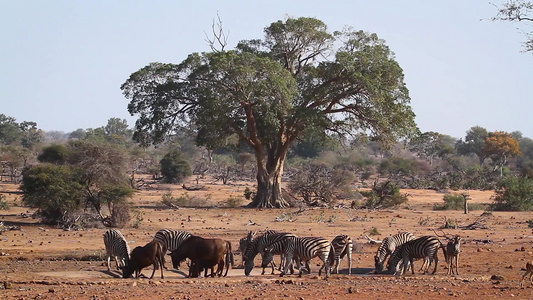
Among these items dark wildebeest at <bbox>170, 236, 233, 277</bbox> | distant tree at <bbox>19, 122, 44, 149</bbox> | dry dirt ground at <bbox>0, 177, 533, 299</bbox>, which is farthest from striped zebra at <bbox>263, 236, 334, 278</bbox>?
distant tree at <bbox>19, 122, 44, 149</bbox>

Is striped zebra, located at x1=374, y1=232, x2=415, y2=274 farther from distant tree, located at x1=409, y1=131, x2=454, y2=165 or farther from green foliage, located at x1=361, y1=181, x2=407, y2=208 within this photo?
distant tree, located at x1=409, y1=131, x2=454, y2=165

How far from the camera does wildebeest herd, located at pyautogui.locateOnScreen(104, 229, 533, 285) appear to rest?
16234mm

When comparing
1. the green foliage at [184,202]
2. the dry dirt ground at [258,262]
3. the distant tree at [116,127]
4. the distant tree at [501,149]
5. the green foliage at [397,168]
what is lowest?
the dry dirt ground at [258,262]

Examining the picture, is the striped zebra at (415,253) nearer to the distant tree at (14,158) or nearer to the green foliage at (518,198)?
the green foliage at (518,198)

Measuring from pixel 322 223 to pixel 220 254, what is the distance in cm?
1412

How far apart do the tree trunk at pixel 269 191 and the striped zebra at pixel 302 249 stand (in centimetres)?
2004

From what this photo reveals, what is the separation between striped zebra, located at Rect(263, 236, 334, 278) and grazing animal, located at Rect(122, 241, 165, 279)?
2651 millimetres

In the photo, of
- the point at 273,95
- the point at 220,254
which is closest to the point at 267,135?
the point at 273,95

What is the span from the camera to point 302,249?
16.7 meters

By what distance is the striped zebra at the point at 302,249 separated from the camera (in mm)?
16500

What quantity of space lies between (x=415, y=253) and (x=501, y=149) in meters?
64.0

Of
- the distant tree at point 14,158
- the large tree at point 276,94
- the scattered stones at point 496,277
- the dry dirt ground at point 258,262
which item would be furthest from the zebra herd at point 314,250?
the distant tree at point 14,158

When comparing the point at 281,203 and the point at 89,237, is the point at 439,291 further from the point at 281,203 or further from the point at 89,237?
the point at 281,203

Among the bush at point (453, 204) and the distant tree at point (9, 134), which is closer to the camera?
the bush at point (453, 204)
